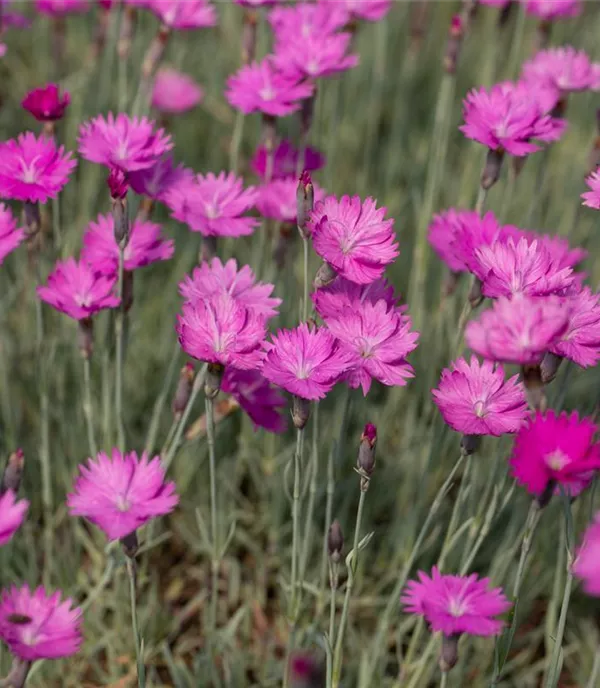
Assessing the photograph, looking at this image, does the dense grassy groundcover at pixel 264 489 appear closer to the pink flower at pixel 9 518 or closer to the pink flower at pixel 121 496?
the pink flower at pixel 121 496

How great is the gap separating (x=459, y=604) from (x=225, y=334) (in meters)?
0.43

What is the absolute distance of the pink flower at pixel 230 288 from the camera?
4.04ft

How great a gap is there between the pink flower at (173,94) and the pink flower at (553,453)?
1673 millimetres

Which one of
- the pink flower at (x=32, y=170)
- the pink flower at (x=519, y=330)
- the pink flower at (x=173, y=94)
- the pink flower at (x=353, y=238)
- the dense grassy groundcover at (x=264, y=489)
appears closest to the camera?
the pink flower at (x=519, y=330)

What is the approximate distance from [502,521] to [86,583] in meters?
0.80

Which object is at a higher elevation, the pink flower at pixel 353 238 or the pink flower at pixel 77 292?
the pink flower at pixel 353 238

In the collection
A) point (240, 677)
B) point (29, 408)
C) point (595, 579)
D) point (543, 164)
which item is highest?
point (543, 164)

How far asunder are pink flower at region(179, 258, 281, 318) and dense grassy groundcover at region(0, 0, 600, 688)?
18cm

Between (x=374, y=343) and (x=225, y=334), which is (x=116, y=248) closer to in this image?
(x=225, y=334)

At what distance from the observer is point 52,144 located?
4.36 ft

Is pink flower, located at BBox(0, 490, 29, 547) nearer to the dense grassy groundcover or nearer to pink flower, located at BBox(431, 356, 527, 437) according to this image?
the dense grassy groundcover

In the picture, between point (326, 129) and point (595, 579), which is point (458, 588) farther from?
point (326, 129)

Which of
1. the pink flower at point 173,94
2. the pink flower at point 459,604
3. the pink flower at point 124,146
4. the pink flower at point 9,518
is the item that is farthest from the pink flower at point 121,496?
the pink flower at point 173,94

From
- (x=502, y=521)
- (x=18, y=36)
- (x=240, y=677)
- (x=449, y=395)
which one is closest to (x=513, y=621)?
(x=449, y=395)
